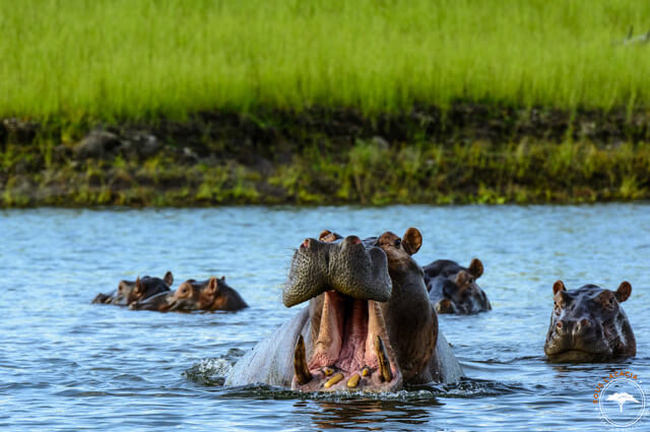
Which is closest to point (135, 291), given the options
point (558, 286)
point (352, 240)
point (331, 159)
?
point (558, 286)

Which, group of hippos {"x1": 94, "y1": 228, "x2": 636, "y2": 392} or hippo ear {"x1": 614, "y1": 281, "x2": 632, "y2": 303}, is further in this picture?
hippo ear {"x1": 614, "y1": 281, "x2": 632, "y2": 303}

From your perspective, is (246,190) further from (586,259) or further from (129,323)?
(129,323)

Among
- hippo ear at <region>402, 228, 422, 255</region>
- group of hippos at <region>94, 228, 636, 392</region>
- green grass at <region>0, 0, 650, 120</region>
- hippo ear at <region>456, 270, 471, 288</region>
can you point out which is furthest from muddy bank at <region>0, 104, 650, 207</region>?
hippo ear at <region>402, 228, 422, 255</region>

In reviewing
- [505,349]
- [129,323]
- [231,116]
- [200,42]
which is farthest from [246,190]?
[505,349]

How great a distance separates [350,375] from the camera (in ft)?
18.7

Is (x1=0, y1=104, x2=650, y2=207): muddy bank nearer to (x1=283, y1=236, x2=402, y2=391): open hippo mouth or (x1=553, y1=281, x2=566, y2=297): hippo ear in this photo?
(x1=553, y1=281, x2=566, y2=297): hippo ear

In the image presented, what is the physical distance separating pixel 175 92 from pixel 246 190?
4.23 m

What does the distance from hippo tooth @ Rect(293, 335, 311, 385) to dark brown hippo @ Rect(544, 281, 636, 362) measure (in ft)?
8.83

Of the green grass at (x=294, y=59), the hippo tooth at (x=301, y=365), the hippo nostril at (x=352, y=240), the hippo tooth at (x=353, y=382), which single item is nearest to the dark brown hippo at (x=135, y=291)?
the hippo tooth at (x=301, y=365)

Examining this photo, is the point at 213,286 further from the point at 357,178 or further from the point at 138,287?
the point at 357,178

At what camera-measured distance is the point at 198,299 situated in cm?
1166

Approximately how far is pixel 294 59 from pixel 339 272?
2340 centimetres

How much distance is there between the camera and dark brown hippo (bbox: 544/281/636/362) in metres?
7.78

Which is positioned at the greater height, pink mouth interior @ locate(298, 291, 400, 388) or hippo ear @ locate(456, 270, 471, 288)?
pink mouth interior @ locate(298, 291, 400, 388)
